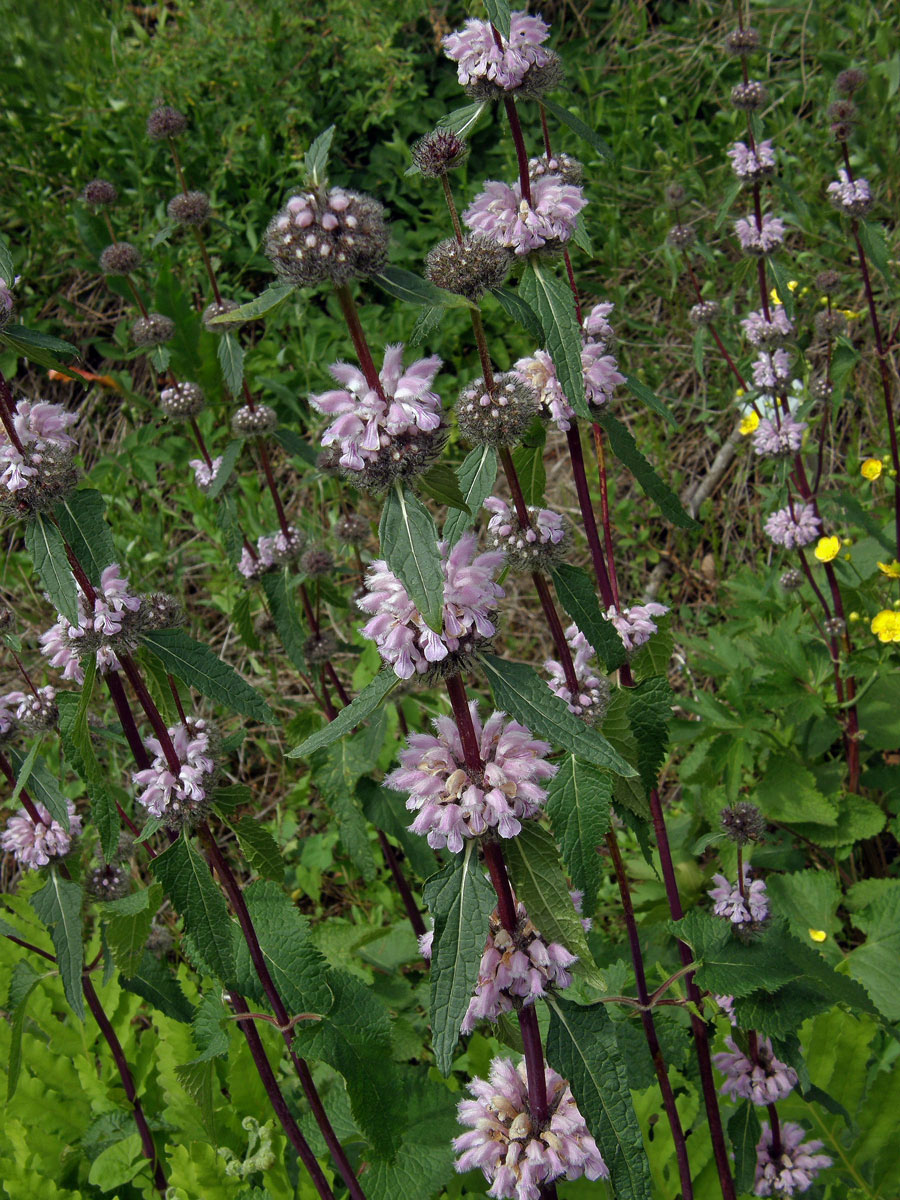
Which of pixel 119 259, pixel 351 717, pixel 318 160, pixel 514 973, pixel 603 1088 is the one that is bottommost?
pixel 603 1088

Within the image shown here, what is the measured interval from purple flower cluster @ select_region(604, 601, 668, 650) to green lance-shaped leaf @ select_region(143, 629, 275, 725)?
83 cm

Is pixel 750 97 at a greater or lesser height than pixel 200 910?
greater

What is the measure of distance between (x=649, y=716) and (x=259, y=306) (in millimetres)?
1201

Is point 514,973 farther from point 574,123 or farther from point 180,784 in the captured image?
point 574,123

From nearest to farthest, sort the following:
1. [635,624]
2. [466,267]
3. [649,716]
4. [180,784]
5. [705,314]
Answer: [466,267], [649,716], [180,784], [635,624], [705,314]

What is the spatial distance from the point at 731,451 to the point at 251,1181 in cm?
418

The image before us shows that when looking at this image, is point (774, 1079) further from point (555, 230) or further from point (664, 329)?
point (664, 329)

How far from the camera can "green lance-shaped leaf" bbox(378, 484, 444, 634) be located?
4.21ft

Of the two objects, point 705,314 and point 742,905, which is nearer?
point 742,905

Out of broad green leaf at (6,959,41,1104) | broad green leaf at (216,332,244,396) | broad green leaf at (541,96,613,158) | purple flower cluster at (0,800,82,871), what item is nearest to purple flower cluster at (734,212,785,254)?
broad green leaf at (541,96,613,158)

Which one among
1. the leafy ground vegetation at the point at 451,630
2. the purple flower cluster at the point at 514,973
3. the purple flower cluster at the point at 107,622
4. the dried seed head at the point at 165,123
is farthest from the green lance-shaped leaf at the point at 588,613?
the dried seed head at the point at 165,123

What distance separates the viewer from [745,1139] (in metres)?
2.20

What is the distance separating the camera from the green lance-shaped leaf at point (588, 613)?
6.16 feet

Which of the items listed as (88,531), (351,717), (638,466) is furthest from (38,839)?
(638,466)
